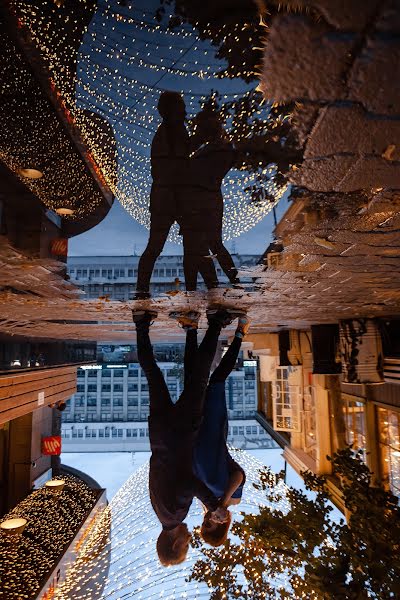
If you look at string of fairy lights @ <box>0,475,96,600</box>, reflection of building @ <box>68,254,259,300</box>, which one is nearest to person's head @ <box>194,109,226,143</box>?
reflection of building @ <box>68,254,259,300</box>

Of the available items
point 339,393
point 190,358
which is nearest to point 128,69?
point 190,358

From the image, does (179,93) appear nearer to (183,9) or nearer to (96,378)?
(183,9)

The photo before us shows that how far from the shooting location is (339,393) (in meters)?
10.8

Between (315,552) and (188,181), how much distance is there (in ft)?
17.9

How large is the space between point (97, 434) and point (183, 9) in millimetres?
45540

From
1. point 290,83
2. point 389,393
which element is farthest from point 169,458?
point 389,393

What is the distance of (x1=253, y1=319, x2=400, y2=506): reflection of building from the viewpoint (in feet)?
20.7

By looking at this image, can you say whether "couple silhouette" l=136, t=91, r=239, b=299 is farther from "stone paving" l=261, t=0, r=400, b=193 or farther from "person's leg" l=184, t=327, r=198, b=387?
"person's leg" l=184, t=327, r=198, b=387

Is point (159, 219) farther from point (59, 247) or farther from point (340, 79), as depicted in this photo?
point (340, 79)

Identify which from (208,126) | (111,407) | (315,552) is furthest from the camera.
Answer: (111,407)

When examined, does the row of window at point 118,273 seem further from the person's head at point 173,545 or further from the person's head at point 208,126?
the person's head at point 173,545

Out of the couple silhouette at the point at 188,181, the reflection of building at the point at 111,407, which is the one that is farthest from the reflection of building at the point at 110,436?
the couple silhouette at the point at 188,181

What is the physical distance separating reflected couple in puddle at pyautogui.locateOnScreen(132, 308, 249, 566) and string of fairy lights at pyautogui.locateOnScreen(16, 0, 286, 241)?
8.67ft

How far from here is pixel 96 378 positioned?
4294 centimetres
